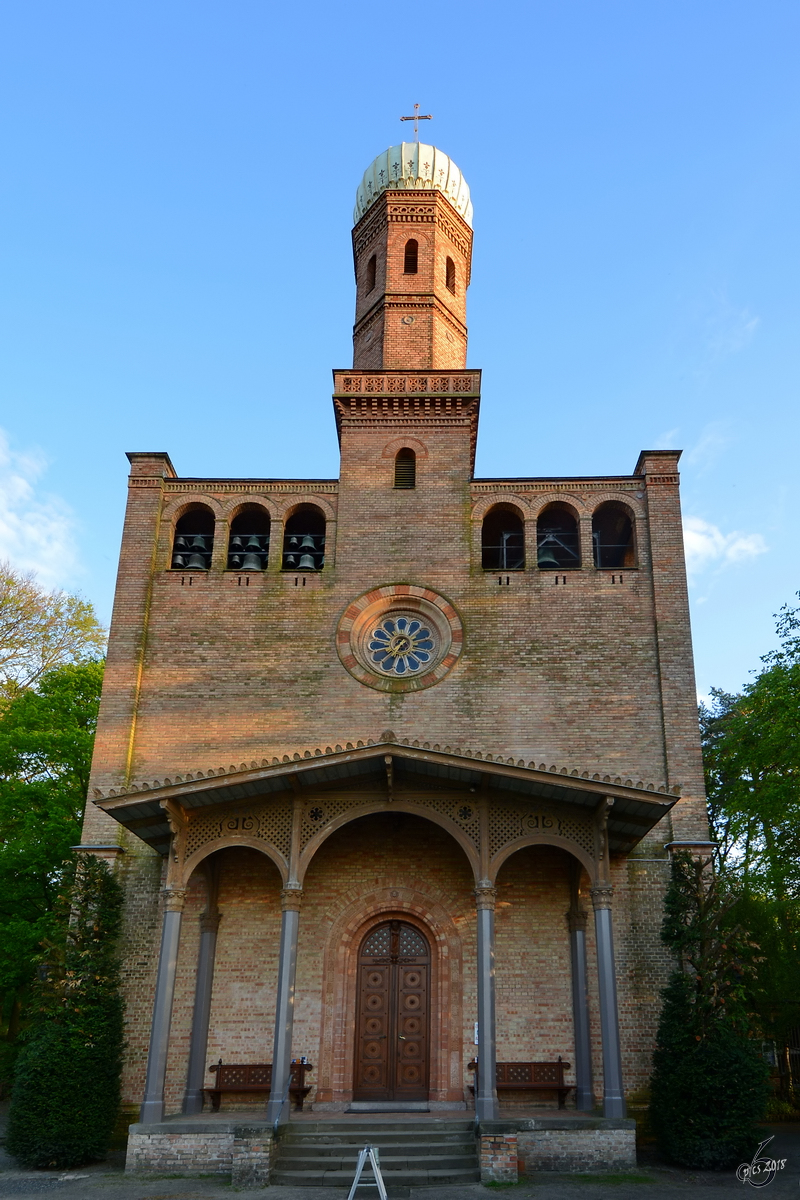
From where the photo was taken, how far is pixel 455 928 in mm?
15664

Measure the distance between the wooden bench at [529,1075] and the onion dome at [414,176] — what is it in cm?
1794

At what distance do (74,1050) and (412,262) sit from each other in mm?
16859

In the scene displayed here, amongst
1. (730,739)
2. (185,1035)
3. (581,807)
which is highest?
(730,739)

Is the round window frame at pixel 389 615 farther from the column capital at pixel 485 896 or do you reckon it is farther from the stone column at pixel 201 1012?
the stone column at pixel 201 1012

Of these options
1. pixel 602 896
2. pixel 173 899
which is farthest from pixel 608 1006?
pixel 173 899

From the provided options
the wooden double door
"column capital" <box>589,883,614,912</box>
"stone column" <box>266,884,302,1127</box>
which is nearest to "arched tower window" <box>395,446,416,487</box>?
the wooden double door

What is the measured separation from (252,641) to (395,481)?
14.1 feet

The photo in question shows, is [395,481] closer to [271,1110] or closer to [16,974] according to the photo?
[271,1110]

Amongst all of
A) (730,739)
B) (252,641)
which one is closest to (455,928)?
(252,641)

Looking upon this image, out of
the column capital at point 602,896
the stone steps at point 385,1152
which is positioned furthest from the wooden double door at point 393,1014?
the column capital at point 602,896

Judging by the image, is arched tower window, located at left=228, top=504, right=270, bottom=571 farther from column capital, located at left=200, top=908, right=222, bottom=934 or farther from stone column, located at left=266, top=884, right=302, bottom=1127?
stone column, located at left=266, top=884, right=302, bottom=1127

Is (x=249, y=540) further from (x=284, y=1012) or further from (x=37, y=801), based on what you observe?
(x=284, y=1012)

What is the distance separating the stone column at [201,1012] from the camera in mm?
14695

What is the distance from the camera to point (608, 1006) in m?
13.3
